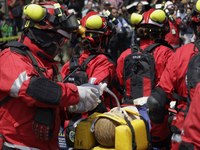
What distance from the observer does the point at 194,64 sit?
257 cm

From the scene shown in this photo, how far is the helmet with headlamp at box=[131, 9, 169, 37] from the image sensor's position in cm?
462

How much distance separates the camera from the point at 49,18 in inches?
110

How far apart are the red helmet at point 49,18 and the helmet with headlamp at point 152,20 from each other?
201 centimetres

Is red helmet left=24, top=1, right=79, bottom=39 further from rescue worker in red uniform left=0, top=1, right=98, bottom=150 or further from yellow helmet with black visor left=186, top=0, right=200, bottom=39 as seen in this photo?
yellow helmet with black visor left=186, top=0, right=200, bottom=39

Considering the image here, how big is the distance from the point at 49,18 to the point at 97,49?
193 cm

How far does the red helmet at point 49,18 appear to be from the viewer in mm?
2750

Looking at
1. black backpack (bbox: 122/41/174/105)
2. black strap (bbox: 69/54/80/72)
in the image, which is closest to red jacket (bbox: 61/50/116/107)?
black strap (bbox: 69/54/80/72)

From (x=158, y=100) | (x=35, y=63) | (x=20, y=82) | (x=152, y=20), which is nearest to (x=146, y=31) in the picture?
(x=152, y=20)

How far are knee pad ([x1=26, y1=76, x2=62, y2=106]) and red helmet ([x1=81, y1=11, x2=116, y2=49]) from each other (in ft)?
7.89

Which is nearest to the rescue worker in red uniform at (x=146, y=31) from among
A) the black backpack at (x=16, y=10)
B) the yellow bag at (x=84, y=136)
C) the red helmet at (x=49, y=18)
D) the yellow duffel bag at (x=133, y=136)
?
the yellow duffel bag at (x=133, y=136)

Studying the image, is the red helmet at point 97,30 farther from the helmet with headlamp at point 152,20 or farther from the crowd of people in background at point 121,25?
the crowd of people in background at point 121,25

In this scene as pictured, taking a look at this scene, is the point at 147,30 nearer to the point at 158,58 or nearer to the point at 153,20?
the point at 153,20

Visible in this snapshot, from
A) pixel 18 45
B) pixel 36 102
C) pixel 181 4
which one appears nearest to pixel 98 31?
pixel 18 45

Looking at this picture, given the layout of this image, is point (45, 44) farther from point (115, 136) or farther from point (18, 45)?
point (115, 136)
